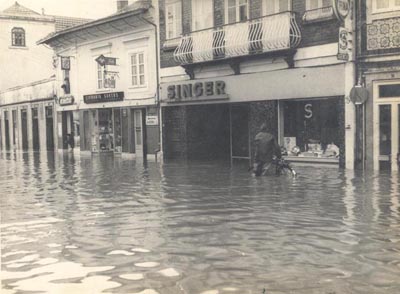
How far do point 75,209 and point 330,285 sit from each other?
20.1 ft

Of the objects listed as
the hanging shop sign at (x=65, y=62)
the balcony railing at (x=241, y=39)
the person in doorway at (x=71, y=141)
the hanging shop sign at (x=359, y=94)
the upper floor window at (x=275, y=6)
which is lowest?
the person in doorway at (x=71, y=141)

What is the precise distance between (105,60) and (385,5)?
1424 cm

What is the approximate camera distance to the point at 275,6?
1878 centimetres

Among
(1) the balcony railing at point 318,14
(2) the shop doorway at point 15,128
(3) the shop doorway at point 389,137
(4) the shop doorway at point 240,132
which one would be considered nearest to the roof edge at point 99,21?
(4) the shop doorway at point 240,132

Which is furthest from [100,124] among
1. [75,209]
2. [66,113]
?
[75,209]

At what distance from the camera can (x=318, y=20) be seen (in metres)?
17.3

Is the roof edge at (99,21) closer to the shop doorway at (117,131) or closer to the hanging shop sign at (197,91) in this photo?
the hanging shop sign at (197,91)

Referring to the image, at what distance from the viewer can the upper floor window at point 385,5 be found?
15.6 metres

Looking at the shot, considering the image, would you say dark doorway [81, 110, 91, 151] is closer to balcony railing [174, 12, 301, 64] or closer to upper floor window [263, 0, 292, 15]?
balcony railing [174, 12, 301, 64]

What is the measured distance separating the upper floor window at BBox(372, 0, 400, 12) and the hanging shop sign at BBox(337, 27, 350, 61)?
40.8 inches

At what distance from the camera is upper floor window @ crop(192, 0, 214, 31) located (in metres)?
21.1

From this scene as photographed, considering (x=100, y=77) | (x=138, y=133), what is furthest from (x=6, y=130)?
(x=138, y=133)

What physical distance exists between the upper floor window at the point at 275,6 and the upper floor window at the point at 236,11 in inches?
34.6

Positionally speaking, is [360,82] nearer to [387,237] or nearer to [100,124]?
[387,237]
